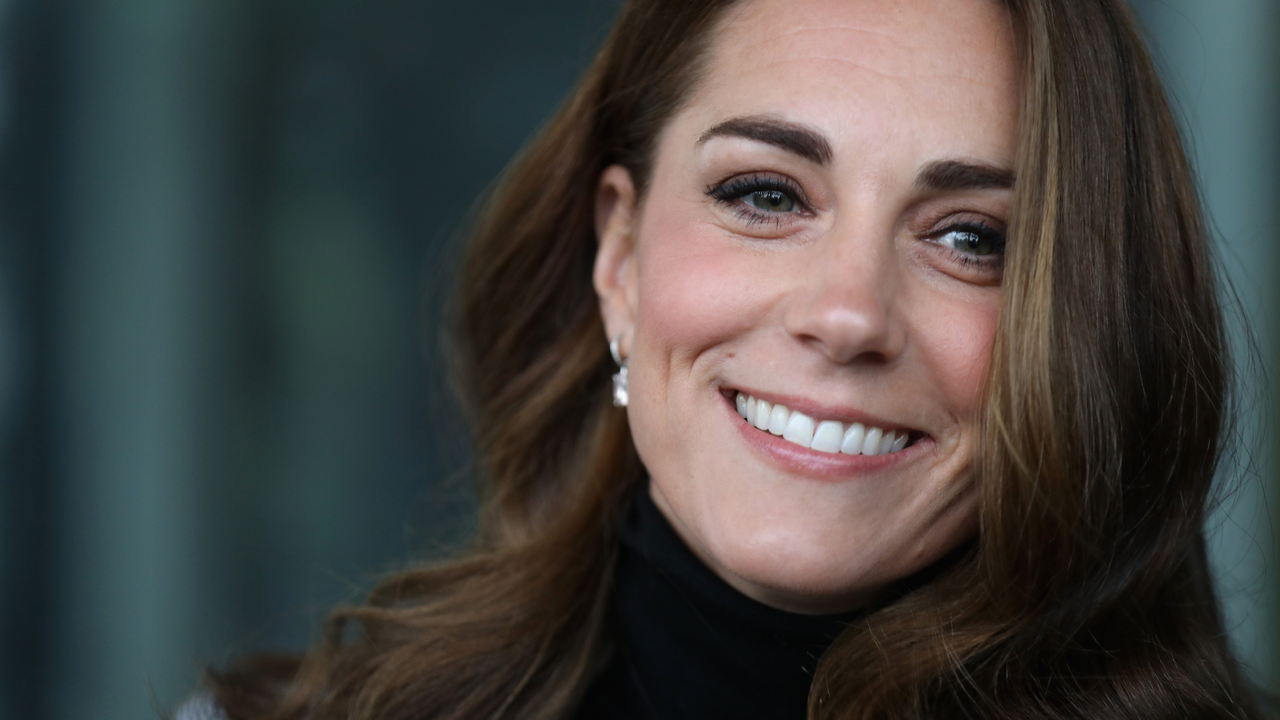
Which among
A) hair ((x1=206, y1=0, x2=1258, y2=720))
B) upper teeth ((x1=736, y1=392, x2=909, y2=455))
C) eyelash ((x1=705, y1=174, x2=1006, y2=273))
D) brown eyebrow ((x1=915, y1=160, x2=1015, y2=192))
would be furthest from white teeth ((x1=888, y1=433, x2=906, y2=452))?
brown eyebrow ((x1=915, y1=160, x2=1015, y2=192))

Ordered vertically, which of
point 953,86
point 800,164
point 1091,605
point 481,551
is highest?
point 953,86

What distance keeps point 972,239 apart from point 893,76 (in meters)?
0.30

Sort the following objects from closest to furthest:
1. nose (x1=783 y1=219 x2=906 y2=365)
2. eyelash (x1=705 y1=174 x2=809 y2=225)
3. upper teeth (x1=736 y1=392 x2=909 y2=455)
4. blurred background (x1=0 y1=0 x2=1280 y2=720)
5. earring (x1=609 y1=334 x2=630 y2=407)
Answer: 1. nose (x1=783 y1=219 x2=906 y2=365)
2. upper teeth (x1=736 y1=392 x2=909 y2=455)
3. eyelash (x1=705 y1=174 x2=809 y2=225)
4. earring (x1=609 y1=334 x2=630 y2=407)
5. blurred background (x1=0 y1=0 x2=1280 y2=720)

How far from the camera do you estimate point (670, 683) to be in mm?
1884

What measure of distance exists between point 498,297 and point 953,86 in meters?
1.25

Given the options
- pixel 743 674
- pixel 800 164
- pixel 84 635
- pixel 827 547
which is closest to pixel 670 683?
pixel 743 674

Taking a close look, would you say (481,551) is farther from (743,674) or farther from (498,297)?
(743,674)

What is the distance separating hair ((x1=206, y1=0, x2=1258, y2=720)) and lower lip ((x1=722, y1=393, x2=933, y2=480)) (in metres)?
0.13

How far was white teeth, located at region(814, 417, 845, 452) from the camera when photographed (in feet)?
5.43

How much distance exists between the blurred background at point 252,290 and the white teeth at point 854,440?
4.23 feet

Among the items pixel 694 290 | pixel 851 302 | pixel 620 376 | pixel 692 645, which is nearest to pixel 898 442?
pixel 851 302

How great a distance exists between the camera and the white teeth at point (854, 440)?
1651mm

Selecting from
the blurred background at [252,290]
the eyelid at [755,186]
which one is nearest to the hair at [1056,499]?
the eyelid at [755,186]

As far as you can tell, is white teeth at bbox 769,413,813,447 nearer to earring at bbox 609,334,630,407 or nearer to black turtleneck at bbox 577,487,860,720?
black turtleneck at bbox 577,487,860,720
